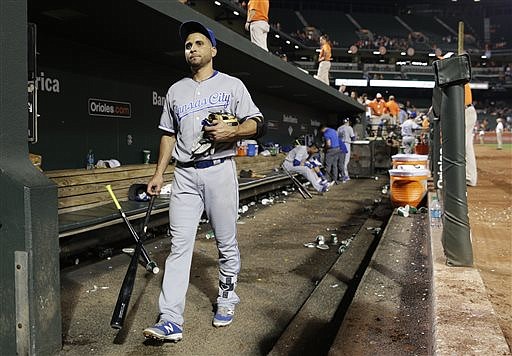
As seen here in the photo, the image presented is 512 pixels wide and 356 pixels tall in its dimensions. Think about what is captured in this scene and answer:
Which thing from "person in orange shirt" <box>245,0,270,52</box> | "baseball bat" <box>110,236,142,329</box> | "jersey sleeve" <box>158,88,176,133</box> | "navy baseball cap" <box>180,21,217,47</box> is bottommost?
"baseball bat" <box>110,236,142,329</box>

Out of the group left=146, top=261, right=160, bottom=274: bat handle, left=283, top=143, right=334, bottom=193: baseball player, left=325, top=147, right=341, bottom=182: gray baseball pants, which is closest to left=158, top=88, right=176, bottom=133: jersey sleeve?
left=146, top=261, right=160, bottom=274: bat handle

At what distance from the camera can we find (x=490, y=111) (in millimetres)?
48469

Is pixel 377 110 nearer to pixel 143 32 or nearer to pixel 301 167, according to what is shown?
pixel 301 167

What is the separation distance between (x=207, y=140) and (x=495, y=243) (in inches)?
144

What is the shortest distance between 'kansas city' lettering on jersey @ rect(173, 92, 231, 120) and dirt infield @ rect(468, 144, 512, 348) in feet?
6.75

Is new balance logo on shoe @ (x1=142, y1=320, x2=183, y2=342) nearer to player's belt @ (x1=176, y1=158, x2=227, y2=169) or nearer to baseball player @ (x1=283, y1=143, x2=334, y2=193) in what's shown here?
player's belt @ (x1=176, y1=158, x2=227, y2=169)

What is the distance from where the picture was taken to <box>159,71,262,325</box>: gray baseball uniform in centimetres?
308

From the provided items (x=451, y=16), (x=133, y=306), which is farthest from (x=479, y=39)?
(x=133, y=306)

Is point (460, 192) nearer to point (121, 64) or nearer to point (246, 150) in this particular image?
point (121, 64)

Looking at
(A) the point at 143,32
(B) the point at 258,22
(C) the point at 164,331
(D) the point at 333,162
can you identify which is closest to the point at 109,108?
(A) the point at 143,32

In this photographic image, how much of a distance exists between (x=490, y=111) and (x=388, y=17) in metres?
15.0

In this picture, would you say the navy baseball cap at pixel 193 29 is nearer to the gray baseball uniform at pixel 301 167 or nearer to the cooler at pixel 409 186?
the cooler at pixel 409 186

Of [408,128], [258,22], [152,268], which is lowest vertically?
[152,268]

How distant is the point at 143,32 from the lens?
6480 millimetres
